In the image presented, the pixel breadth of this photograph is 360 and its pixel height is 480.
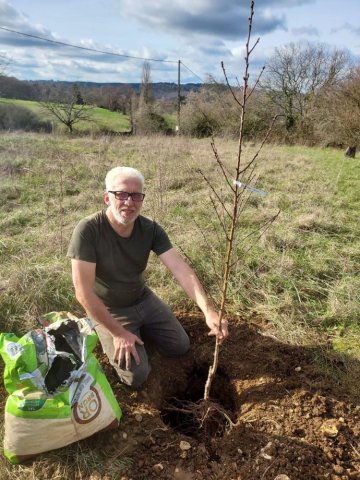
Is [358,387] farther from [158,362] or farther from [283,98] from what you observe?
[283,98]

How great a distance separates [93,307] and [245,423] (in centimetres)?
113

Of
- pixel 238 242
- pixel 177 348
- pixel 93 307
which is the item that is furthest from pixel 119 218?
pixel 238 242

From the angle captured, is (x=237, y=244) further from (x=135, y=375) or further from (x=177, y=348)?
(x=135, y=375)

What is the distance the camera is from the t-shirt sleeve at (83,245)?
222cm

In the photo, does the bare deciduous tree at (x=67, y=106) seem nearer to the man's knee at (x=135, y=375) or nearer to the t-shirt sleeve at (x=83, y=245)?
the t-shirt sleeve at (x=83, y=245)

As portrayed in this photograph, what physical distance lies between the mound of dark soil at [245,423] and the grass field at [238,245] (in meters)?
0.35

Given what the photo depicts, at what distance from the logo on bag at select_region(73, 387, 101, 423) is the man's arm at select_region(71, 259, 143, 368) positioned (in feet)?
1.20

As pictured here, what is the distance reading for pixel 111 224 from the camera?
94.4 inches

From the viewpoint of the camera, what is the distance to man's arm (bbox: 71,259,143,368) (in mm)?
2219

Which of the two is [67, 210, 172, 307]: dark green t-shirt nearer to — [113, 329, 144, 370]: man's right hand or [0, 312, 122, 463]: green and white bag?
[113, 329, 144, 370]: man's right hand

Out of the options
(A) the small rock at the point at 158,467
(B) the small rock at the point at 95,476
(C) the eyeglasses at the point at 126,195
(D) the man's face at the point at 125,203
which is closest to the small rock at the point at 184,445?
(A) the small rock at the point at 158,467

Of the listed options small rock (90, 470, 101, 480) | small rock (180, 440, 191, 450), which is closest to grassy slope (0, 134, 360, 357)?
small rock (180, 440, 191, 450)

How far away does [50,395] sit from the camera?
1.76 meters

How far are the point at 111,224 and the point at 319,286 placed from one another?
88.6 inches
